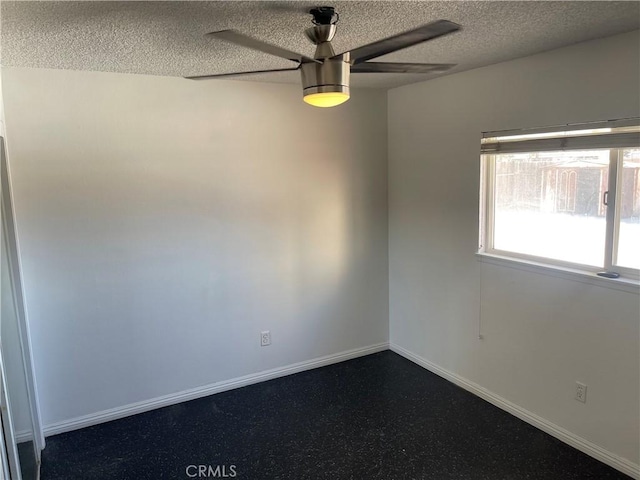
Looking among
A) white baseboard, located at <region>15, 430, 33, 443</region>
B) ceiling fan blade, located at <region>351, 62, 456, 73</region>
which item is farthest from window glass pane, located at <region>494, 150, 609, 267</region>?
white baseboard, located at <region>15, 430, 33, 443</region>

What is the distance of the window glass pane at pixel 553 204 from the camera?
2.45 metres

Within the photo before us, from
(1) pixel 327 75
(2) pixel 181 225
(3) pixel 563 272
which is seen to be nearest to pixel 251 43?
(1) pixel 327 75

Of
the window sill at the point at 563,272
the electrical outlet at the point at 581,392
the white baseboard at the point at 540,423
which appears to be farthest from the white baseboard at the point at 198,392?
the electrical outlet at the point at 581,392

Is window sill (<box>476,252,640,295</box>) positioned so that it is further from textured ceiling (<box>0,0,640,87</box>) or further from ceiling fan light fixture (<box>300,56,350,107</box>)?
ceiling fan light fixture (<box>300,56,350,107</box>)

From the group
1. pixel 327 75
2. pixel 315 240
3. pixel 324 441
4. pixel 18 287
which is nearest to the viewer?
A: pixel 327 75

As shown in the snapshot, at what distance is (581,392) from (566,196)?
1.10m

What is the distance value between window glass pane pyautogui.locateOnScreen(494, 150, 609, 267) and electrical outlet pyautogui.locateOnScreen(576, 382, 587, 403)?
0.68 m

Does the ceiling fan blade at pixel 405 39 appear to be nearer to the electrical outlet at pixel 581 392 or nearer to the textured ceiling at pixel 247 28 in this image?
the textured ceiling at pixel 247 28

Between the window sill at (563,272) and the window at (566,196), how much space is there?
0.18ft

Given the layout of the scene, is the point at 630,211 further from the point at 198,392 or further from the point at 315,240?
the point at 198,392

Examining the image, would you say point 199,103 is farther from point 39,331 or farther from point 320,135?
point 39,331

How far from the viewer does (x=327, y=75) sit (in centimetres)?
155

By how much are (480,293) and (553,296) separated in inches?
20.9

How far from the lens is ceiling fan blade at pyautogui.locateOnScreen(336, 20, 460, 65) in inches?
52.3
